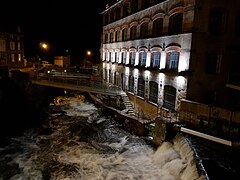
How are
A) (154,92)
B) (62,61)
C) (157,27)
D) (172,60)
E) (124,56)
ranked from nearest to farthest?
(172,60) < (157,27) < (154,92) < (124,56) < (62,61)

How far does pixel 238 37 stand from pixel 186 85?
5.60m

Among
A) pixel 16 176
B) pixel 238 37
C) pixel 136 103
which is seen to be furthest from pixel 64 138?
pixel 238 37

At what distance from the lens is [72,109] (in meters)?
28.5

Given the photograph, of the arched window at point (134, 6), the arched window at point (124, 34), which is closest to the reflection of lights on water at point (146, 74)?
the arched window at point (124, 34)

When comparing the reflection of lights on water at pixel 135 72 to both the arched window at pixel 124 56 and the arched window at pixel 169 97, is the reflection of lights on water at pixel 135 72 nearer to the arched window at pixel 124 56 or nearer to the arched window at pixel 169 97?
the arched window at pixel 124 56

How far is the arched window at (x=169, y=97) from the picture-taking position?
61.1 ft

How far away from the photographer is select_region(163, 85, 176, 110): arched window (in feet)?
61.1

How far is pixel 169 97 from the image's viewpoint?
19.1 m

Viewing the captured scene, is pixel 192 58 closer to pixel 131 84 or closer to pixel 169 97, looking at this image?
pixel 169 97

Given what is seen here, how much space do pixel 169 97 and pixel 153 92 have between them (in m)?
2.66

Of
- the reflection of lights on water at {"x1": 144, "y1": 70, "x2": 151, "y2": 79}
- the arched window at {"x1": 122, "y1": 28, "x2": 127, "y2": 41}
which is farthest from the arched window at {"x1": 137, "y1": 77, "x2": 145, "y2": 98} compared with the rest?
the arched window at {"x1": 122, "y1": 28, "x2": 127, "y2": 41}

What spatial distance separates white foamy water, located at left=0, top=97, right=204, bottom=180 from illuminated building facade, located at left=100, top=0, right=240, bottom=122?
14.1 feet

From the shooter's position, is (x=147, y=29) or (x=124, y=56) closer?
(x=147, y=29)

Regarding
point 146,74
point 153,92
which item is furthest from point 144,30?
point 153,92
